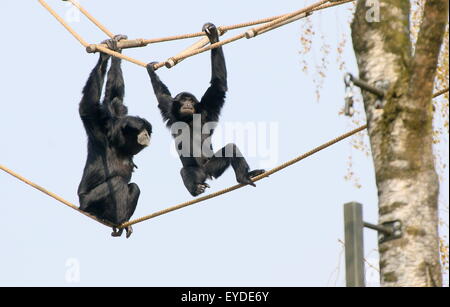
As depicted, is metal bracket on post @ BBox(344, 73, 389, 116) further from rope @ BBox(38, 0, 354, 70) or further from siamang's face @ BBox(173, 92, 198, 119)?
siamang's face @ BBox(173, 92, 198, 119)

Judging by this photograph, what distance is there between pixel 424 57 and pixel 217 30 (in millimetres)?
5372

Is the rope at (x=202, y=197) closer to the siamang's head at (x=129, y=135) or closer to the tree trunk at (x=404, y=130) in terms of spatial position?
the siamang's head at (x=129, y=135)

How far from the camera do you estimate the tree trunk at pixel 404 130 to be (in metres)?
5.68

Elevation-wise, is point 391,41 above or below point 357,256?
above

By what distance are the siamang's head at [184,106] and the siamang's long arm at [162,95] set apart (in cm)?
15

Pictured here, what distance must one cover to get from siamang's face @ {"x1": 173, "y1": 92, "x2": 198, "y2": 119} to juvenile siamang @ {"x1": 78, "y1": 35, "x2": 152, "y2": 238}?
549 millimetres

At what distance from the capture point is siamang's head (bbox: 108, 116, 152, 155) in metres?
12.0

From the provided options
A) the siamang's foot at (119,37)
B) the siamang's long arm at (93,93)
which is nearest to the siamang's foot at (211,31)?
the siamang's foot at (119,37)

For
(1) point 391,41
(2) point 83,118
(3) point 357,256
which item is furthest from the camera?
(2) point 83,118

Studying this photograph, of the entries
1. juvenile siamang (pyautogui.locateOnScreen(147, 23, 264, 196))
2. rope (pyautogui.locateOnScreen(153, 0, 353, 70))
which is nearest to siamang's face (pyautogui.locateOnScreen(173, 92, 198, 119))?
juvenile siamang (pyautogui.locateOnScreen(147, 23, 264, 196))

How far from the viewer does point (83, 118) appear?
11.7 metres

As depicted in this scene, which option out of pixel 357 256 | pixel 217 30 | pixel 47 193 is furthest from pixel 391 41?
pixel 47 193
